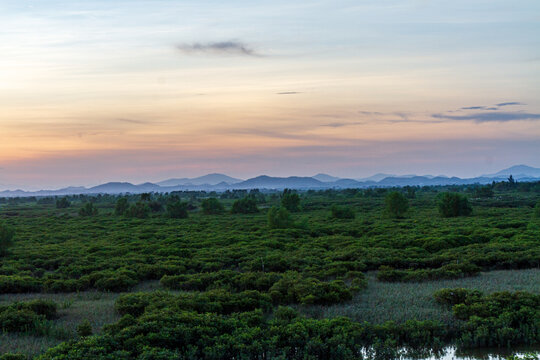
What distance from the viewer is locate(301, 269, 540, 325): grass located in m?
14.0

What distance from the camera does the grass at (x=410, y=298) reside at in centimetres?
1397

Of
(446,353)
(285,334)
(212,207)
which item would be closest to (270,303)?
(285,334)

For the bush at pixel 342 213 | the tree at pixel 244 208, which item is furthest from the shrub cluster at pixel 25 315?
the tree at pixel 244 208

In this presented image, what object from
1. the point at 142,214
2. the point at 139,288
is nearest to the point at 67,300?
the point at 139,288

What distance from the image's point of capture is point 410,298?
16250 millimetres

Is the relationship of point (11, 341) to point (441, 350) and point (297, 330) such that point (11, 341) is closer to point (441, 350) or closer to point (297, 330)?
point (297, 330)

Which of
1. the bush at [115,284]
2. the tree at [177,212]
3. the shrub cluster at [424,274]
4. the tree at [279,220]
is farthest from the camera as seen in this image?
the tree at [177,212]

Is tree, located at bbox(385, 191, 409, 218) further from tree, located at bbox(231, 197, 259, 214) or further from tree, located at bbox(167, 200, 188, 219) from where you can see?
tree, located at bbox(167, 200, 188, 219)

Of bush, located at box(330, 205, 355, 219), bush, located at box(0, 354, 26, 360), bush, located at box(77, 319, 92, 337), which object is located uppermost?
bush, located at box(330, 205, 355, 219)

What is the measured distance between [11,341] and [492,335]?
1337cm

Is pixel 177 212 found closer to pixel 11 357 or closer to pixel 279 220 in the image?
pixel 279 220

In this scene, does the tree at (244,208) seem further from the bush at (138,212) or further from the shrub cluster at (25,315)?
the shrub cluster at (25,315)

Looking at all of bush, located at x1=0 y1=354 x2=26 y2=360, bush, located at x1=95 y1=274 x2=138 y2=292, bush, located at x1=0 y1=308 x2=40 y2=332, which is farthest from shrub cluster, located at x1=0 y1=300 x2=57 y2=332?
bush, located at x1=95 y1=274 x2=138 y2=292

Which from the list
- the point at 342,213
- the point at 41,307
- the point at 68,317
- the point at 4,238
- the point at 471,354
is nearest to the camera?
the point at 471,354
